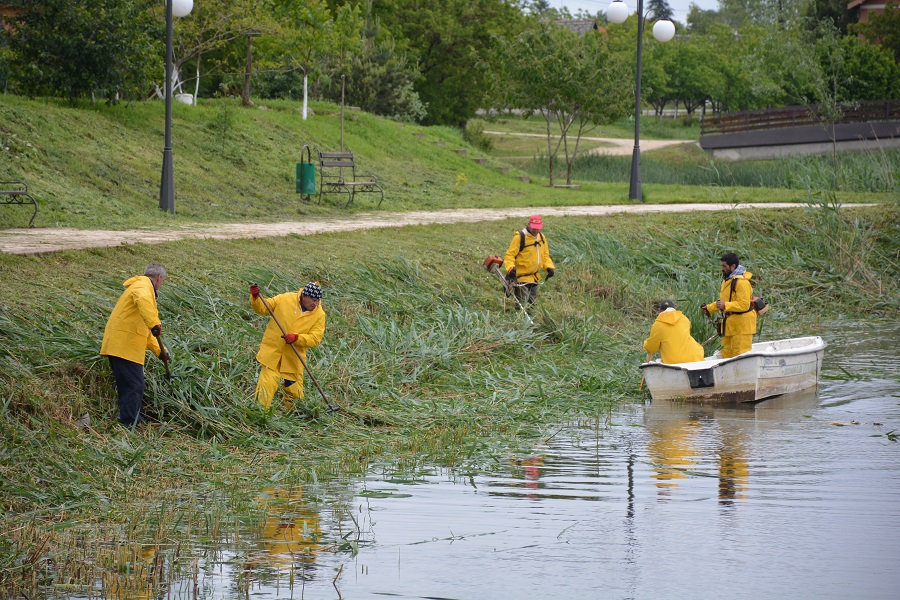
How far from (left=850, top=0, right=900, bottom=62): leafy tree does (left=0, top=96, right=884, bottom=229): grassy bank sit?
22241mm

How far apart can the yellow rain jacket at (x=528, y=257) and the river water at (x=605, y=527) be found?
5.09 meters

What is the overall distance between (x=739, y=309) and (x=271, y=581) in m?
8.79

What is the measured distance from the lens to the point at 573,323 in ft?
56.7

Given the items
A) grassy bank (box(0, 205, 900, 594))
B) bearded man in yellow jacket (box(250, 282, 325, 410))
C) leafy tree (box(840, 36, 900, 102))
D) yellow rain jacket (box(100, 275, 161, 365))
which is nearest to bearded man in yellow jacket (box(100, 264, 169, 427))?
yellow rain jacket (box(100, 275, 161, 365))

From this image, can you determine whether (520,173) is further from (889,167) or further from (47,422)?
(47,422)

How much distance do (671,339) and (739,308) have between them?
1286mm

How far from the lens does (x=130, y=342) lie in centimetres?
1074

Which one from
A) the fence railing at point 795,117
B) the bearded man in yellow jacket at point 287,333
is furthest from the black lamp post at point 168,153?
the fence railing at point 795,117

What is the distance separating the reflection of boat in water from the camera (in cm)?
1386

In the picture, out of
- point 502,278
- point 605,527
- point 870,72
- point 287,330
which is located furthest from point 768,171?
point 605,527

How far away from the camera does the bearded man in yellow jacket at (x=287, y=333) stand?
11.5 m

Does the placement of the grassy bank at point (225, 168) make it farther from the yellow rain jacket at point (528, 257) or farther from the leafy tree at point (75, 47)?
the yellow rain jacket at point (528, 257)

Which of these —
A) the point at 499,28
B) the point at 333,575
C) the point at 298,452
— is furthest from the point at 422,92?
the point at 333,575

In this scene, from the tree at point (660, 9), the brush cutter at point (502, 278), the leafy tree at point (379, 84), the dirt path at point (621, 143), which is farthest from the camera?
the tree at point (660, 9)
